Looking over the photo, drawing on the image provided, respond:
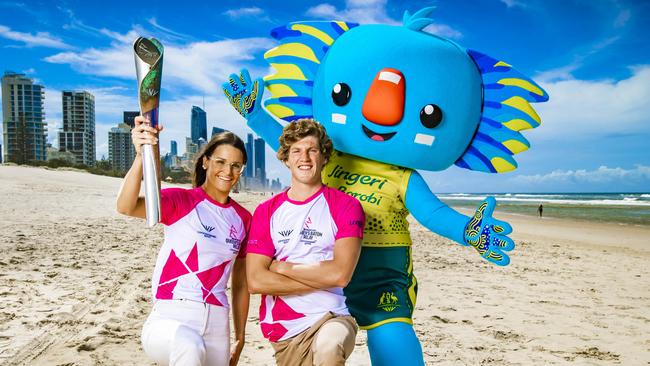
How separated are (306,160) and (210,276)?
0.69 metres

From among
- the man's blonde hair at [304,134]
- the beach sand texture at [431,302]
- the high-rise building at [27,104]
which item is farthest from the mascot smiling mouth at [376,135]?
the high-rise building at [27,104]

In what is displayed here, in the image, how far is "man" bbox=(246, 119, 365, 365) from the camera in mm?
2178

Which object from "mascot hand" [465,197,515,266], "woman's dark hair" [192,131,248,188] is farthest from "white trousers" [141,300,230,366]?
"mascot hand" [465,197,515,266]

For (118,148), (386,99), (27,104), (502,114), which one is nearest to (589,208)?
(502,114)

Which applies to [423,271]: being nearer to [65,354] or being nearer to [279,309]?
[65,354]

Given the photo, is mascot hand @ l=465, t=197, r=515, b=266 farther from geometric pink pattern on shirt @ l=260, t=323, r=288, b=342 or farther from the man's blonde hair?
geometric pink pattern on shirt @ l=260, t=323, r=288, b=342

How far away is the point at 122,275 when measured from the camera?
6.45 meters

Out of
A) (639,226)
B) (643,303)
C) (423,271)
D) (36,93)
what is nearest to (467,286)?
(423,271)

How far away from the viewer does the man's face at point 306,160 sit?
2371mm

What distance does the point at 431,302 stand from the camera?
590cm

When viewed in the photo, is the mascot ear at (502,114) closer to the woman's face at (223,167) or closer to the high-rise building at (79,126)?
the woman's face at (223,167)

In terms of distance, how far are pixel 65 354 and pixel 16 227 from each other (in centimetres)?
663

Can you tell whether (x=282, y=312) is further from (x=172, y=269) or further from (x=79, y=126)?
(x=79, y=126)

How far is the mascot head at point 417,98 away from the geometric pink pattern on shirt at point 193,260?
1076 mm
